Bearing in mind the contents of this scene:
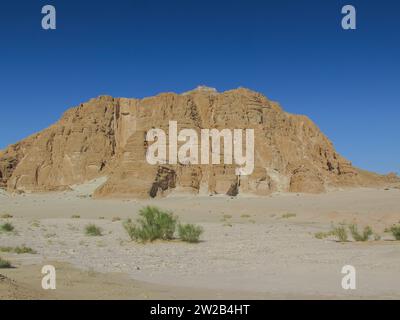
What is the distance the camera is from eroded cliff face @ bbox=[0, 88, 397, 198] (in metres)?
70.9

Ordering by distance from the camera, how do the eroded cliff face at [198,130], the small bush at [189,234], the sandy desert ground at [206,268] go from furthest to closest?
the eroded cliff face at [198,130] → the small bush at [189,234] → the sandy desert ground at [206,268]

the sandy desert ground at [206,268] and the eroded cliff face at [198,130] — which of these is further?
the eroded cliff face at [198,130]

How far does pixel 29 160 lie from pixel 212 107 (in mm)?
32993

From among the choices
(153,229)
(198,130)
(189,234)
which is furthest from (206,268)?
(198,130)

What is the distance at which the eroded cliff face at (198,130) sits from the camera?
233 feet

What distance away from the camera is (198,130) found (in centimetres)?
7569

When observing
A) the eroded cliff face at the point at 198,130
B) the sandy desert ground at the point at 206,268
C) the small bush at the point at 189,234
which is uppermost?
the eroded cliff face at the point at 198,130

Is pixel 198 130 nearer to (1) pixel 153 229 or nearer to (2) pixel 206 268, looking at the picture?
(1) pixel 153 229

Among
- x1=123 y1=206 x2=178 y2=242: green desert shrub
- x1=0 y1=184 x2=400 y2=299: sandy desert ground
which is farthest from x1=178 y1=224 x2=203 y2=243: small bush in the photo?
x1=123 y1=206 x2=178 y2=242: green desert shrub

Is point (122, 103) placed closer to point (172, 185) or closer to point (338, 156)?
point (172, 185)

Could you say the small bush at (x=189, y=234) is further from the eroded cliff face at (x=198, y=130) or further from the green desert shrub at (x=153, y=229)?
the eroded cliff face at (x=198, y=130)

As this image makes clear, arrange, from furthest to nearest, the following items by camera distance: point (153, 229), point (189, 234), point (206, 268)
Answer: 1. point (153, 229)
2. point (189, 234)
3. point (206, 268)

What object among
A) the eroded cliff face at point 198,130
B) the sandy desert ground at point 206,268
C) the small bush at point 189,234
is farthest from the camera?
the eroded cliff face at point 198,130

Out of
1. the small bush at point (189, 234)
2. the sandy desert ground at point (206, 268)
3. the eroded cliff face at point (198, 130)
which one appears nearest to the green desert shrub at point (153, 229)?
the sandy desert ground at point (206, 268)
